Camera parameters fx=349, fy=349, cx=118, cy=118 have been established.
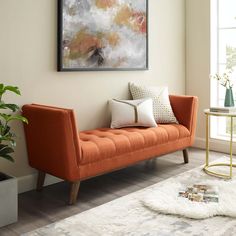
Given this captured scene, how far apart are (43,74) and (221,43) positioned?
258cm

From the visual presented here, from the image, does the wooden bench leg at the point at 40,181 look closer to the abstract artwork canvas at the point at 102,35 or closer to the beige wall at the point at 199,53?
the abstract artwork canvas at the point at 102,35

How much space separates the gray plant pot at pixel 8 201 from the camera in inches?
94.8

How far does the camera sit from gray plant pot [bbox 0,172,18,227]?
2.41 metres

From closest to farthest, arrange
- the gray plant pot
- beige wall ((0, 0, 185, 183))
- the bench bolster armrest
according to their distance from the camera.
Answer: the gray plant pot < beige wall ((0, 0, 185, 183)) < the bench bolster armrest

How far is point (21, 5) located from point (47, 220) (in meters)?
1.78

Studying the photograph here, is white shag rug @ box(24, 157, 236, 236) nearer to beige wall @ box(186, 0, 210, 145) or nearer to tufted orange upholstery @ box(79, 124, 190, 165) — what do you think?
tufted orange upholstery @ box(79, 124, 190, 165)

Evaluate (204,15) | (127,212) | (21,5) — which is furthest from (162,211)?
(204,15)

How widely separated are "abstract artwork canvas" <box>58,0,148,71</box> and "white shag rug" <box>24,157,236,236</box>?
4.63ft

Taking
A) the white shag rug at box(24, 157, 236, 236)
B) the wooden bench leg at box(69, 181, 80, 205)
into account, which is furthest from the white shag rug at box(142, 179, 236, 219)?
the wooden bench leg at box(69, 181, 80, 205)

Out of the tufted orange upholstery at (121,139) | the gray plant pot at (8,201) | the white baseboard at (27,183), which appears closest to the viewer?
the gray plant pot at (8,201)

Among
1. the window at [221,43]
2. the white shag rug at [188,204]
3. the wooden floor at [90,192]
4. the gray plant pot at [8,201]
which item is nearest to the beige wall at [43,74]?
the wooden floor at [90,192]

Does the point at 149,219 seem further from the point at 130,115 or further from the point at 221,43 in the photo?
the point at 221,43

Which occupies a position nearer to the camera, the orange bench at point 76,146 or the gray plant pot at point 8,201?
the gray plant pot at point 8,201

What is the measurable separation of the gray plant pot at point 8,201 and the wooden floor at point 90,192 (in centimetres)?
5
